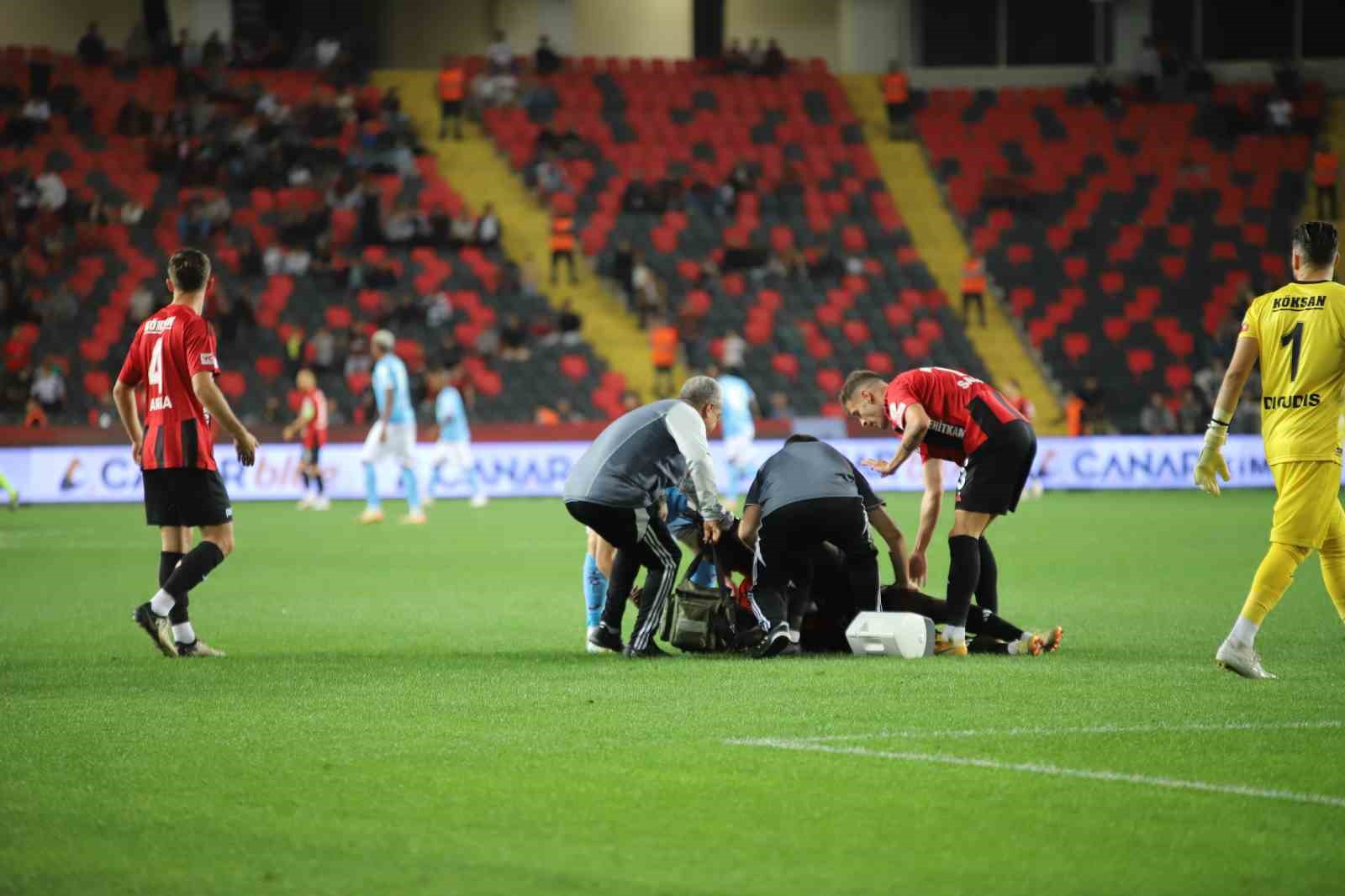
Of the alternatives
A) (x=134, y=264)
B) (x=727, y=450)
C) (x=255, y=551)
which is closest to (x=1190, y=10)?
(x=727, y=450)

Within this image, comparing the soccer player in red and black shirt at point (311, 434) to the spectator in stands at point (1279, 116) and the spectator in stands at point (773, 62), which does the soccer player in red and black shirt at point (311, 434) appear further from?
the spectator in stands at point (1279, 116)

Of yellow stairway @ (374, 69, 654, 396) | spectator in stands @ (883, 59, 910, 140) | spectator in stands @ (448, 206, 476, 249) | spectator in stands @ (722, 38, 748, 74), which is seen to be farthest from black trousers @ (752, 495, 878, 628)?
spectator in stands @ (722, 38, 748, 74)

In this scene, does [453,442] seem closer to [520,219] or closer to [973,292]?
[520,219]

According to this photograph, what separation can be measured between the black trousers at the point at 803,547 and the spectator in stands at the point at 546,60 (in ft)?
108

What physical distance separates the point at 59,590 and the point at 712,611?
23.5 ft

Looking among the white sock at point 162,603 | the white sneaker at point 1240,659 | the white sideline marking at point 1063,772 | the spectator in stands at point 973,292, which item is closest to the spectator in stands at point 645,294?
the spectator in stands at point 973,292

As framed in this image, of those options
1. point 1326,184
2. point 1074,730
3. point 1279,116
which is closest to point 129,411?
point 1074,730

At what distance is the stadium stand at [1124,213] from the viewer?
125ft

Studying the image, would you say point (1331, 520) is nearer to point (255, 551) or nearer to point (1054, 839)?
point (1054, 839)

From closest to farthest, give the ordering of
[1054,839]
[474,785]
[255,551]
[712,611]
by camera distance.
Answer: [1054,839] < [474,785] < [712,611] < [255,551]

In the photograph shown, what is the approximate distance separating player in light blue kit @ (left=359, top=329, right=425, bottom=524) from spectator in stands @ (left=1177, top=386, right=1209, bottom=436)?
16.1 metres

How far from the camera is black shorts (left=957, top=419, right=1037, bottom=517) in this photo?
35.6 ft

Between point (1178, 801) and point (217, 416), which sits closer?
point (1178, 801)

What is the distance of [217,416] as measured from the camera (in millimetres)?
10500
